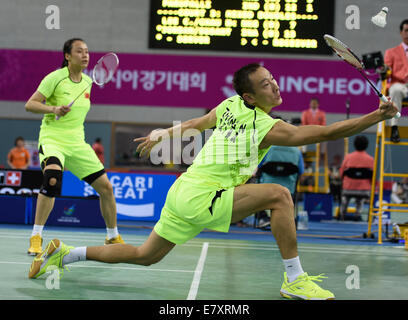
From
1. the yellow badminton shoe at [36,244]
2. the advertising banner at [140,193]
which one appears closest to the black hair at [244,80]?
the yellow badminton shoe at [36,244]

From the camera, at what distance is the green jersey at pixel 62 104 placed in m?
4.98

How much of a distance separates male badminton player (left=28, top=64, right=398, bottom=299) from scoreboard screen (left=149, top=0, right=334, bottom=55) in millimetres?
6585

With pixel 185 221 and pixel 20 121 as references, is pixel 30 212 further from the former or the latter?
pixel 20 121

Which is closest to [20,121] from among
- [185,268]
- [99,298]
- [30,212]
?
[30,212]

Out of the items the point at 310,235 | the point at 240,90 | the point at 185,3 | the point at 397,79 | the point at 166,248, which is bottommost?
the point at 310,235

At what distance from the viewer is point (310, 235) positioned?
24.5 feet

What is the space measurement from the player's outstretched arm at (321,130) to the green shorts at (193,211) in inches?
16.2

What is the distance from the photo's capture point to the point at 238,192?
329cm

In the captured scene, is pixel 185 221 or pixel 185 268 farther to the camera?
pixel 185 268

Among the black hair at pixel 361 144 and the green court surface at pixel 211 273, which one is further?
the black hair at pixel 361 144

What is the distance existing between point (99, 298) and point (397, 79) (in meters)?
4.78

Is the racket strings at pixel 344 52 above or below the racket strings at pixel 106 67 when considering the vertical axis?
below

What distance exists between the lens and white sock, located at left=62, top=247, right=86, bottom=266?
355 cm

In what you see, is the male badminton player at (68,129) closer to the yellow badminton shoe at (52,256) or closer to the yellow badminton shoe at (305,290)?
the yellow badminton shoe at (52,256)
